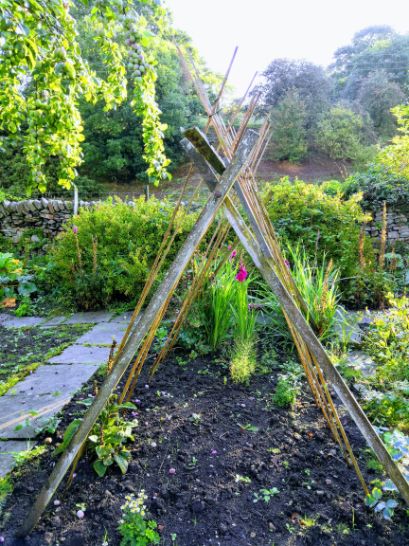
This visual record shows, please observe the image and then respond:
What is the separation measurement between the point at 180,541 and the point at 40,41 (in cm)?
259

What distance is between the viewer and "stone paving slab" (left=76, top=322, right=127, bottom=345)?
10.7 ft

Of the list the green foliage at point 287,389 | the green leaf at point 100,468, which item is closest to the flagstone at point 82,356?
the green leaf at point 100,468

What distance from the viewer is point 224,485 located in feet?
4.96

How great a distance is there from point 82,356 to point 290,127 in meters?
14.4

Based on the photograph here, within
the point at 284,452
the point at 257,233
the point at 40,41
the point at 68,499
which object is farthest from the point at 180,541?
the point at 40,41

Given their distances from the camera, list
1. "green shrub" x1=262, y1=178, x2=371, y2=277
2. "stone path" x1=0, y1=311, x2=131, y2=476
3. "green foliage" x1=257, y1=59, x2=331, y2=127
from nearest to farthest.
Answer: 1. "stone path" x1=0, y1=311, x2=131, y2=476
2. "green shrub" x1=262, y1=178, x2=371, y2=277
3. "green foliage" x1=257, y1=59, x2=331, y2=127

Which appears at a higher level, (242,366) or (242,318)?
(242,318)

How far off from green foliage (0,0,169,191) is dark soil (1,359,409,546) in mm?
1847

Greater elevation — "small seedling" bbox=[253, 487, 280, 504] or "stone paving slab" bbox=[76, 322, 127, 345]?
"small seedling" bbox=[253, 487, 280, 504]

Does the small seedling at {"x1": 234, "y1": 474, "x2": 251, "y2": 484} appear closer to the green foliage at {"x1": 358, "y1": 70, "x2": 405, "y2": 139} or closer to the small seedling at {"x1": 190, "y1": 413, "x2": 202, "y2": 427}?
the small seedling at {"x1": 190, "y1": 413, "x2": 202, "y2": 427}

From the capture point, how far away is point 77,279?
4.40m

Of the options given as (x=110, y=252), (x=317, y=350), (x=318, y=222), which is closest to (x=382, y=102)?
(x=318, y=222)

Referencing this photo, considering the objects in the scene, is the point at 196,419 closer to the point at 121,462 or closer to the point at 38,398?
the point at 121,462

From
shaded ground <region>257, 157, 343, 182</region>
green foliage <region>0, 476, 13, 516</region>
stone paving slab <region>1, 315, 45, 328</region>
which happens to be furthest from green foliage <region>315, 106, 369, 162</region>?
green foliage <region>0, 476, 13, 516</region>
